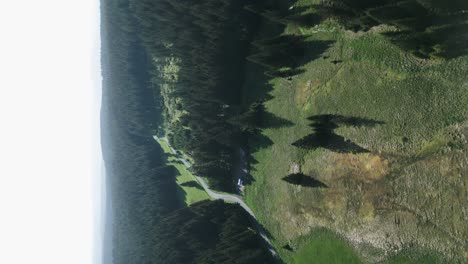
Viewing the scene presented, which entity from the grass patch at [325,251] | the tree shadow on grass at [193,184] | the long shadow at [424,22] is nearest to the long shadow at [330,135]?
the long shadow at [424,22]

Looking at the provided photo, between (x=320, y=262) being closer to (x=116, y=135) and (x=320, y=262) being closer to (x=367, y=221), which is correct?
(x=367, y=221)

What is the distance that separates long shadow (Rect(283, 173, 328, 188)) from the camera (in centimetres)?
5000

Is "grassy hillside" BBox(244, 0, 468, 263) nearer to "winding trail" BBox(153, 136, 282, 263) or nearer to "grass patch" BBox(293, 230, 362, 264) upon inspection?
"grass patch" BBox(293, 230, 362, 264)

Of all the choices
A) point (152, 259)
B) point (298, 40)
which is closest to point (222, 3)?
point (298, 40)

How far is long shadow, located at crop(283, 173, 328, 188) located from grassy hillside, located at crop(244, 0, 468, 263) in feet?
1.37

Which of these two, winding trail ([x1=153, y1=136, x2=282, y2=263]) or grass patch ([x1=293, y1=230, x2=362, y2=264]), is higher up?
grass patch ([x1=293, y1=230, x2=362, y2=264])

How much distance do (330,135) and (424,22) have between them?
16078 mm

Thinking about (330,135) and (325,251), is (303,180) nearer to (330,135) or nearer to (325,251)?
(330,135)

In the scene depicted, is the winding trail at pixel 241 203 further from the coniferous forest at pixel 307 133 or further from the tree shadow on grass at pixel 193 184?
the tree shadow on grass at pixel 193 184

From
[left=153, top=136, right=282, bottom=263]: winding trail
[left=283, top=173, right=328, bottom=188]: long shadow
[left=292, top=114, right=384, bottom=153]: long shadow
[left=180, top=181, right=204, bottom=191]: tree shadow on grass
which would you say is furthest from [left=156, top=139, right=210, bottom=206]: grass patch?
[left=292, top=114, right=384, bottom=153]: long shadow

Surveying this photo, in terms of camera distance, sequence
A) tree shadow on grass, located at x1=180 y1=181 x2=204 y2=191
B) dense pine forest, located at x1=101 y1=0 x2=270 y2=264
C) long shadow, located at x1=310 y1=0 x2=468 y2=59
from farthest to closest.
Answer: tree shadow on grass, located at x1=180 y1=181 x2=204 y2=191, dense pine forest, located at x1=101 y1=0 x2=270 y2=264, long shadow, located at x1=310 y1=0 x2=468 y2=59

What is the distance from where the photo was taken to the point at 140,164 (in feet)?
344

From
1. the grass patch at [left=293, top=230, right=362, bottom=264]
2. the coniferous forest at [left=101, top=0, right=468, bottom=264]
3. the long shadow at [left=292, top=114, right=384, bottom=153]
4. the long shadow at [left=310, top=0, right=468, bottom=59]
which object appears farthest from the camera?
the grass patch at [left=293, top=230, right=362, bottom=264]

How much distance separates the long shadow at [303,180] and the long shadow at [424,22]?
18.3 m
